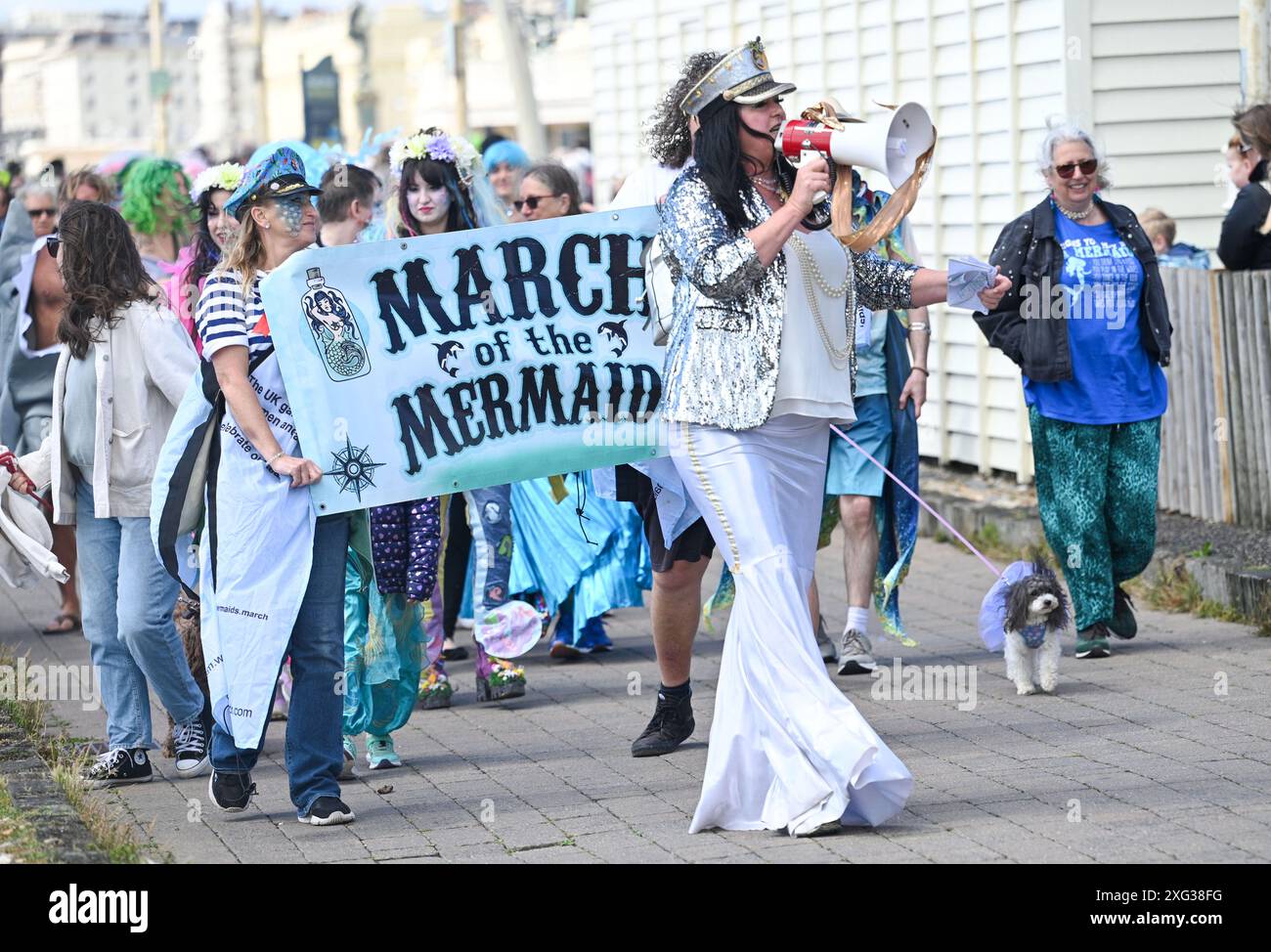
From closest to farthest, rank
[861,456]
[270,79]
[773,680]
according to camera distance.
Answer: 1. [773,680]
2. [861,456]
3. [270,79]

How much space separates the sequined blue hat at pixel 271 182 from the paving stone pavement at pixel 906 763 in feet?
6.24

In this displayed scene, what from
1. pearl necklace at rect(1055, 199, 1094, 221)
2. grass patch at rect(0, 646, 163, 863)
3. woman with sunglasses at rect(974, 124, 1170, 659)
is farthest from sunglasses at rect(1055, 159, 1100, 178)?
grass patch at rect(0, 646, 163, 863)

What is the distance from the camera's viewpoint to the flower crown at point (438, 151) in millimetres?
8148

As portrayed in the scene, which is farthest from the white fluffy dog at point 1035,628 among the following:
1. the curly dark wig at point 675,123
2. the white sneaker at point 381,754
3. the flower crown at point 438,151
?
the flower crown at point 438,151

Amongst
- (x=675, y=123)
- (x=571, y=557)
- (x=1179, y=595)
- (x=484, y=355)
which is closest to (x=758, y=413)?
(x=675, y=123)

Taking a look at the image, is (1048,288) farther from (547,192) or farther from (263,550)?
(263,550)

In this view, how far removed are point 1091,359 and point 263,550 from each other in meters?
3.84

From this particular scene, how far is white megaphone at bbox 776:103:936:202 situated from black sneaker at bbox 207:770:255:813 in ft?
8.18

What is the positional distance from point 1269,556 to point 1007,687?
1.90 meters

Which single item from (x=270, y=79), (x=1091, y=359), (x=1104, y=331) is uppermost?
(x=270, y=79)

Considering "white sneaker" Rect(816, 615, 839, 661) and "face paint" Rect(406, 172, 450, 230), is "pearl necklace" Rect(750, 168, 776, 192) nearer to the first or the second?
"face paint" Rect(406, 172, 450, 230)

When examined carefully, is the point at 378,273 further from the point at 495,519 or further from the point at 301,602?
the point at 495,519

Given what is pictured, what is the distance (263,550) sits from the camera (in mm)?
6047
